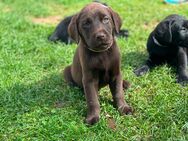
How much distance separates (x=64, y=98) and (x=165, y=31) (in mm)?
1791

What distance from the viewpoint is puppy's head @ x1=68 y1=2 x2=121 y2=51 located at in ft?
15.1

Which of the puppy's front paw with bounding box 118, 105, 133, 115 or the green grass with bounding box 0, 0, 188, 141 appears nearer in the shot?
the green grass with bounding box 0, 0, 188, 141

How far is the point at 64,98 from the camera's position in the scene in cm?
561

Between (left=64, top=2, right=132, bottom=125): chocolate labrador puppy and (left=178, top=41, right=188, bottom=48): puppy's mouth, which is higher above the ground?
(left=64, top=2, right=132, bottom=125): chocolate labrador puppy

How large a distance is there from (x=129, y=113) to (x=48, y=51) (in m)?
2.78

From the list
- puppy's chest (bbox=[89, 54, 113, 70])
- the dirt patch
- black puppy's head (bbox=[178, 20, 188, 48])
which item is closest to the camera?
puppy's chest (bbox=[89, 54, 113, 70])

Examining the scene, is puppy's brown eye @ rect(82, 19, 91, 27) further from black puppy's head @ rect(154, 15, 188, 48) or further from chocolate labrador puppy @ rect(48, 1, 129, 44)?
chocolate labrador puppy @ rect(48, 1, 129, 44)

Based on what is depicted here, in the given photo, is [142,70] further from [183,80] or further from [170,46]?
[183,80]

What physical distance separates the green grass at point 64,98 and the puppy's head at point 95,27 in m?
0.87

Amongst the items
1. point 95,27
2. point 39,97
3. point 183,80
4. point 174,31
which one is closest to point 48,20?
point 174,31

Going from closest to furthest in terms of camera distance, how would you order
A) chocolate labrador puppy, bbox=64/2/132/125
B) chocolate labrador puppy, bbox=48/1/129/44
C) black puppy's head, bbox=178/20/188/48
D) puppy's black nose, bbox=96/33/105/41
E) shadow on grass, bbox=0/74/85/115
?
1. puppy's black nose, bbox=96/33/105/41
2. chocolate labrador puppy, bbox=64/2/132/125
3. shadow on grass, bbox=0/74/85/115
4. black puppy's head, bbox=178/20/188/48
5. chocolate labrador puppy, bbox=48/1/129/44

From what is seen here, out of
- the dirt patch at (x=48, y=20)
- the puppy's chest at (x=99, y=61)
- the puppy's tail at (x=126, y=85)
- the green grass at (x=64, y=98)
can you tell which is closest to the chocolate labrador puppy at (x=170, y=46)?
the green grass at (x=64, y=98)

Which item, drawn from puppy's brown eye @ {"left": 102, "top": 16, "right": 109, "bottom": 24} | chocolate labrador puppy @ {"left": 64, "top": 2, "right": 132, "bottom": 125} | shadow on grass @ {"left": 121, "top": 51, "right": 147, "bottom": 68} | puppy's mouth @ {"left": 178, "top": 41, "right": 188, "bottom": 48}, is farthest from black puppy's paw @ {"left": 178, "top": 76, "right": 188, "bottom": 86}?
puppy's brown eye @ {"left": 102, "top": 16, "right": 109, "bottom": 24}

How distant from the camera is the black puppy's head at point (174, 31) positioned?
6.11 m
